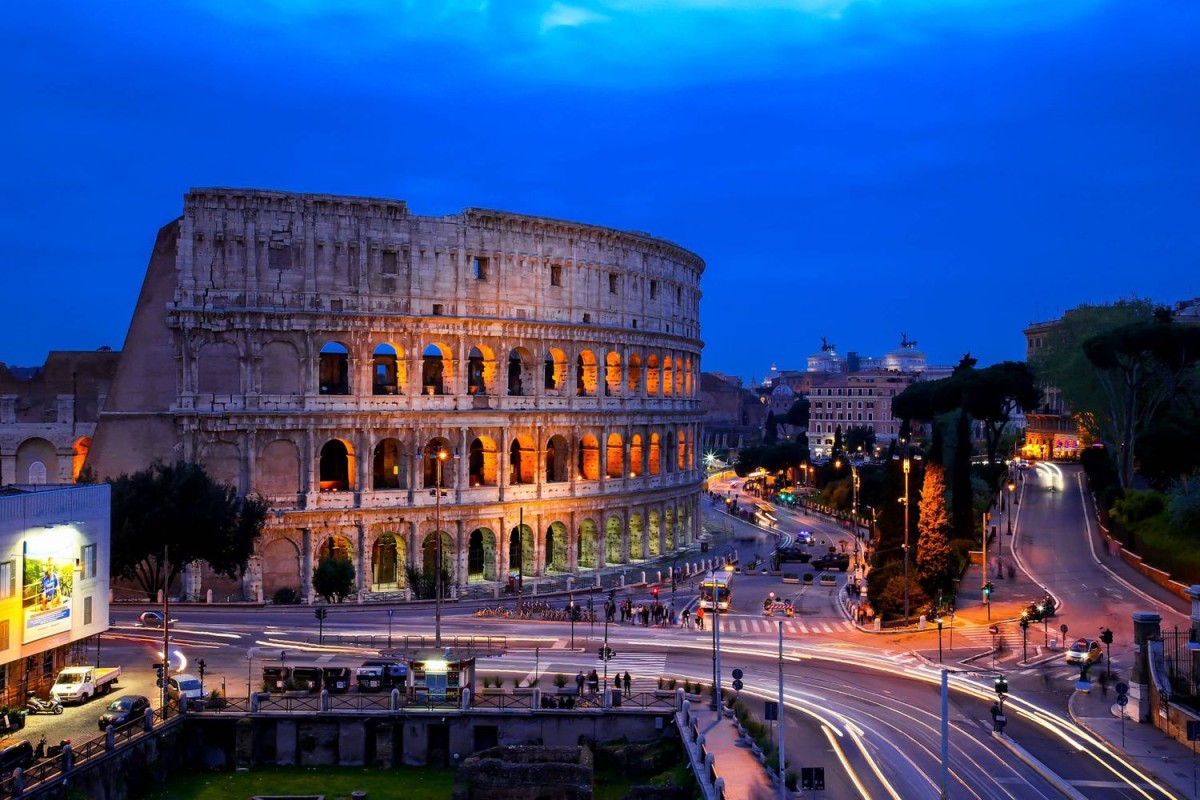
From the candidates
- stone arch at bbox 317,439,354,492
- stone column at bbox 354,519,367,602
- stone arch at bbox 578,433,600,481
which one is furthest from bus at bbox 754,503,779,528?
stone column at bbox 354,519,367,602

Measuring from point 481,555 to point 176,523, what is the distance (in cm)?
1963

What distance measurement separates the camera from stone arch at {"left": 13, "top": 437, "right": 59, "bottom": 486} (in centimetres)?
6188

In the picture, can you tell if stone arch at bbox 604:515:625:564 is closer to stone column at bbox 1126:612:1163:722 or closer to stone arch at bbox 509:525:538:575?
stone arch at bbox 509:525:538:575

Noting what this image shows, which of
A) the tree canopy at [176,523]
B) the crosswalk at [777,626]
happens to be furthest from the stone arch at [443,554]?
the crosswalk at [777,626]

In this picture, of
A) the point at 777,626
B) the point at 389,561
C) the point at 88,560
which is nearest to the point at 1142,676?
the point at 777,626

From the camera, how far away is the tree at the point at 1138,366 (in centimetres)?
6594

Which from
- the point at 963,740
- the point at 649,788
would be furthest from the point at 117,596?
the point at 963,740

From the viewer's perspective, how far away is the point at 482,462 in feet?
212

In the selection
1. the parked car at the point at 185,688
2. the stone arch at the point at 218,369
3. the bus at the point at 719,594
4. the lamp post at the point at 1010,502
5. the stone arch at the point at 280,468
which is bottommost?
the parked car at the point at 185,688

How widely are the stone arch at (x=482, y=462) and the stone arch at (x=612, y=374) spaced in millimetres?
9165

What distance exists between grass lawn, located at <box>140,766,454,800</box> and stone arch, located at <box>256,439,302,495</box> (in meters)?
22.8

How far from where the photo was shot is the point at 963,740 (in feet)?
103

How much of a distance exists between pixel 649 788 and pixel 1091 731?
1283cm

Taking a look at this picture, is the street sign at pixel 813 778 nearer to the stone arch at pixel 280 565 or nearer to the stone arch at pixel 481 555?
the stone arch at pixel 280 565
